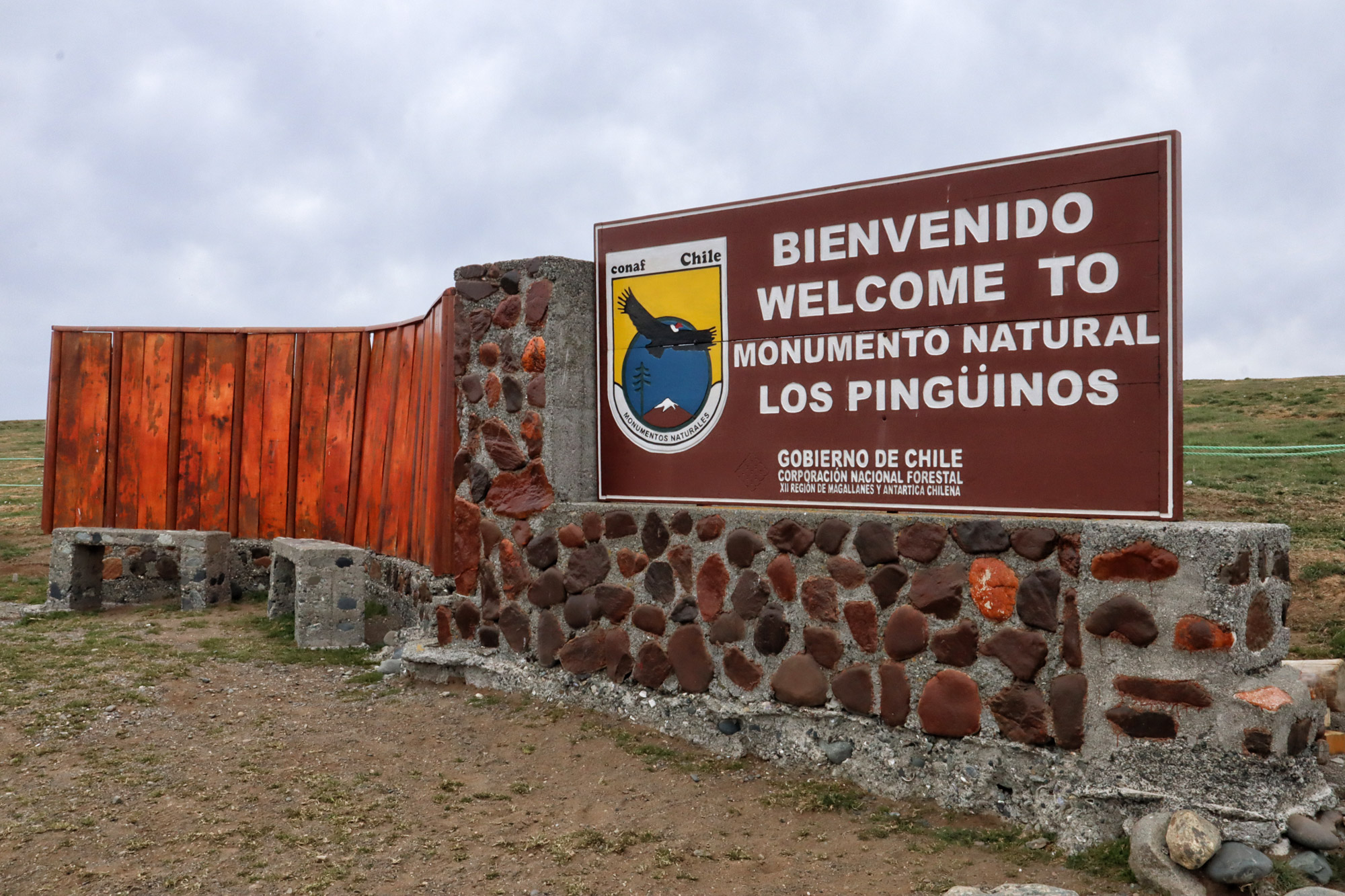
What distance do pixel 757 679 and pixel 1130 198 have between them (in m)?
2.60

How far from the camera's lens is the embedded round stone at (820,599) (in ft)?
14.3

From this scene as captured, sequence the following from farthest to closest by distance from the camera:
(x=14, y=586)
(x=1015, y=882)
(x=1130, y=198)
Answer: (x=14, y=586)
(x=1130, y=198)
(x=1015, y=882)

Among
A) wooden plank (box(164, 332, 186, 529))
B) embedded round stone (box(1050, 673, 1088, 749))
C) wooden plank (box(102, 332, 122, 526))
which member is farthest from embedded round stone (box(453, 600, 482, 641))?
wooden plank (box(102, 332, 122, 526))

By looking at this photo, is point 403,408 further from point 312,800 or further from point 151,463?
point 312,800

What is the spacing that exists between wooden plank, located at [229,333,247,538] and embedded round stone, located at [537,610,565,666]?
5.80 m

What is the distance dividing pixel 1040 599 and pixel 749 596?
4.46ft

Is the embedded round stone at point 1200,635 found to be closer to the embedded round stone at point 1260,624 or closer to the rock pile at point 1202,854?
the embedded round stone at point 1260,624

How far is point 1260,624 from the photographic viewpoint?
3568 millimetres

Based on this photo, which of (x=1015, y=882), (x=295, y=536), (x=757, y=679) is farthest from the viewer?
(x=295, y=536)

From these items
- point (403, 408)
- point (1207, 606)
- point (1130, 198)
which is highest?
point (1130, 198)

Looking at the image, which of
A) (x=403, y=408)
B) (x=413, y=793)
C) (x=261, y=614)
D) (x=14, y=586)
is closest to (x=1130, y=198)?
(x=413, y=793)

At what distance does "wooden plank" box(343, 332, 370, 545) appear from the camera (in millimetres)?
9266

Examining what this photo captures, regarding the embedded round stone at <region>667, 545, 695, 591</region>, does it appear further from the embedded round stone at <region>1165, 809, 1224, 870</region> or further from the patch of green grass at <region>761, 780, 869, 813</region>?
the embedded round stone at <region>1165, 809, 1224, 870</region>

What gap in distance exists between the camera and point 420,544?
7.36 m
